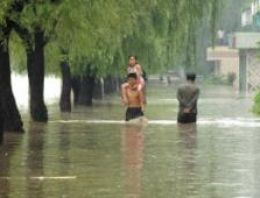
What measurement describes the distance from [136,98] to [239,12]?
81.8 m

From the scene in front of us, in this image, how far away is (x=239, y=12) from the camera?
104188mm

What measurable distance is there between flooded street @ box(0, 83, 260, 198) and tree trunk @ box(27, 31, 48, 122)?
4392 millimetres

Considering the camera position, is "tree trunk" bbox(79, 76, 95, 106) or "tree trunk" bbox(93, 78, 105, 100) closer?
"tree trunk" bbox(79, 76, 95, 106)

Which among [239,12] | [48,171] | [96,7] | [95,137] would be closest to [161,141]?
[95,137]

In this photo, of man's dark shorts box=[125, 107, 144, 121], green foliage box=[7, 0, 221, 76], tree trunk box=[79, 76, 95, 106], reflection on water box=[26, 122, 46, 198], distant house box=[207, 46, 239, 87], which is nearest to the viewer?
reflection on water box=[26, 122, 46, 198]

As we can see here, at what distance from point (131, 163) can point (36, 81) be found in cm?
1330

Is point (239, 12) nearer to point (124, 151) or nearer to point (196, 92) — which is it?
point (196, 92)

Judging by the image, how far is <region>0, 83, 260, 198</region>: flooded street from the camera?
11.4 meters

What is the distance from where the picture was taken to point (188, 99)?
25.1 m

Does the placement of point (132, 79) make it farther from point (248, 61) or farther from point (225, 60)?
point (225, 60)

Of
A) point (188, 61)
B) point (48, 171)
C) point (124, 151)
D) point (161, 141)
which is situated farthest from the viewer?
point (188, 61)

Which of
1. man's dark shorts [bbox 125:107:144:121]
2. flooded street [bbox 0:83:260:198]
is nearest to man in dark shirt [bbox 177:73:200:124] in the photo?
man's dark shorts [bbox 125:107:144:121]

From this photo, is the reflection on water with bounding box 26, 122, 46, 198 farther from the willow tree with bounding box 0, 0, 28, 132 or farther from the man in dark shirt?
the man in dark shirt

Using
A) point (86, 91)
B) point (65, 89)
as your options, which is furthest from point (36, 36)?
point (86, 91)
